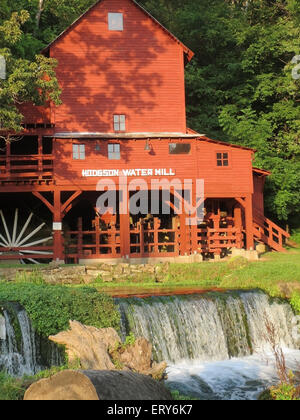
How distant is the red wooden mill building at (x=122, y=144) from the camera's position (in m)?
26.9

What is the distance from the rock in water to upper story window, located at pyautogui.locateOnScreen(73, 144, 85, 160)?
2003 centimetres

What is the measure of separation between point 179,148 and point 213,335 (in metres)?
13.4

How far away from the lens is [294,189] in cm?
3372

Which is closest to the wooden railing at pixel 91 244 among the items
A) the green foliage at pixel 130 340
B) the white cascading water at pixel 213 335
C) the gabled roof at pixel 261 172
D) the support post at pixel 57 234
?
the support post at pixel 57 234

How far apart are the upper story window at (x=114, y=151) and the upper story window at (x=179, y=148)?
2.53 metres

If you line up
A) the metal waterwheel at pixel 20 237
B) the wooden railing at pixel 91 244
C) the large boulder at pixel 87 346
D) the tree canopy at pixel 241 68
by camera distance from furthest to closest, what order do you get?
1. the tree canopy at pixel 241 68
2. the metal waterwheel at pixel 20 237
3. the wooden railing at pixel 91 244
4. the large boulder at pixel 87 346

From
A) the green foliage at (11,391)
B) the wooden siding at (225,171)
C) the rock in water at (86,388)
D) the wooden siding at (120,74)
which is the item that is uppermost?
the wooden siding at (120,74)

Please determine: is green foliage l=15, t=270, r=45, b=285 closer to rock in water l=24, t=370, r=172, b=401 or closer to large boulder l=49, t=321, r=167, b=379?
large boulder l=49, t=321, r=167, b=379

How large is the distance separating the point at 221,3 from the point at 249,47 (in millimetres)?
6017

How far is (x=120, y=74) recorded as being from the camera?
2864 cm

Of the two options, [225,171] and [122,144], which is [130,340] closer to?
[122,144]

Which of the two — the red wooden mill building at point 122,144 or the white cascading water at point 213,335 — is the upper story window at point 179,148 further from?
the white cascading water at point 213,335

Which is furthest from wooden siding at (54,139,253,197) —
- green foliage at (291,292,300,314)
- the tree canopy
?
green foliage at (291,292,300,314)
